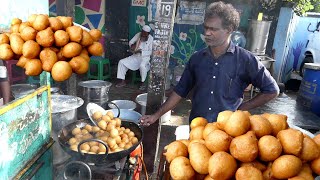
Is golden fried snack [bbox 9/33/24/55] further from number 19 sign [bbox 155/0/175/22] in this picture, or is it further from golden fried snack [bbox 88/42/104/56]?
number 19 sign [bbox 155/0/175/22]

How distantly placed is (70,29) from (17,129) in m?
0.82

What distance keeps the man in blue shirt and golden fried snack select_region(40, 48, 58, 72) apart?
153 centimetres

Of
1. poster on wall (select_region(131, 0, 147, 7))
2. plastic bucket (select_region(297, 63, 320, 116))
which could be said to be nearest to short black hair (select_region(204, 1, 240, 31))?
plastic bucket (select_region(297, 63, 320, 116))

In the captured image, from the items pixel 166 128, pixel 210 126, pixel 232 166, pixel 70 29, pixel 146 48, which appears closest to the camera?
pixel 232 166

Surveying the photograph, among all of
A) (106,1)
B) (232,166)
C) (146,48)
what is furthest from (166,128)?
(106,1)

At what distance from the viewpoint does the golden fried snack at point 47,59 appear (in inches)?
63.4

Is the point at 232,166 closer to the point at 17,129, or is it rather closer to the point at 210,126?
the point at 210,126

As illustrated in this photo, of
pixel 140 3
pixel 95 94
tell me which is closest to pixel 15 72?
pixel 95 94

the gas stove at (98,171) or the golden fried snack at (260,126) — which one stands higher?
the golden fried snack at (260,126)

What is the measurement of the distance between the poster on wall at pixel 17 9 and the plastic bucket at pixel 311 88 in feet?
21.7

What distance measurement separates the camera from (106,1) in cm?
806

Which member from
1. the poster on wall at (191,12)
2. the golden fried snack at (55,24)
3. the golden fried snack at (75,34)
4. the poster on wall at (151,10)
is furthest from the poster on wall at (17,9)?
the poster on wall at (191,12)

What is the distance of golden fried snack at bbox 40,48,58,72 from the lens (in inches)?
63.4

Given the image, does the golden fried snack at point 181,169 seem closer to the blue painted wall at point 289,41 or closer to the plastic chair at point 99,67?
the plastic chair at point 99,67
